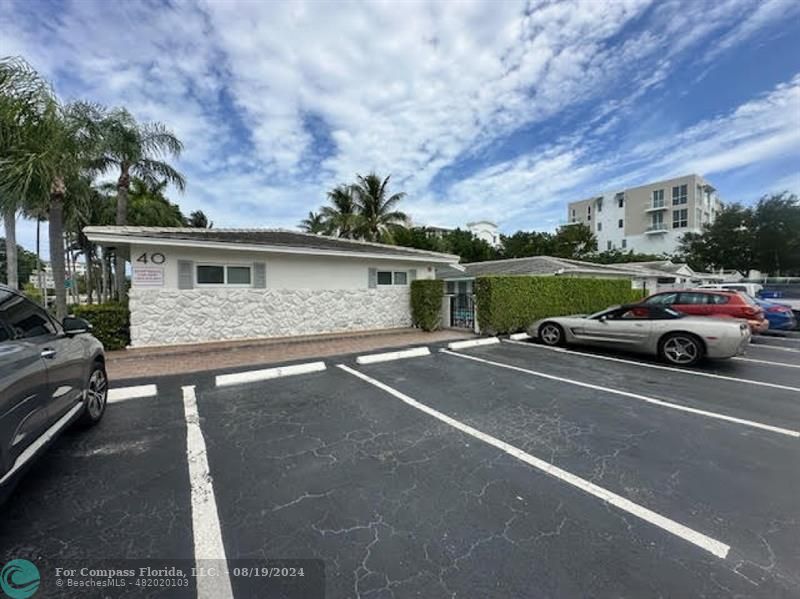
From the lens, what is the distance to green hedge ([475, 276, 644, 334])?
10.9m

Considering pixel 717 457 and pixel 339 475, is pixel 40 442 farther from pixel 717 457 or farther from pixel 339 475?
pixel 717 457

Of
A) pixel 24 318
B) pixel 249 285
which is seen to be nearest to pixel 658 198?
pixel 249 285

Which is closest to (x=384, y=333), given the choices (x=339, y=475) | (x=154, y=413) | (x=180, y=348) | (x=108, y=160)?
(x=180, y=348)

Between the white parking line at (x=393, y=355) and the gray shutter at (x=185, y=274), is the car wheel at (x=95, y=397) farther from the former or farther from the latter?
the gray shutter at (x=185, y=274)

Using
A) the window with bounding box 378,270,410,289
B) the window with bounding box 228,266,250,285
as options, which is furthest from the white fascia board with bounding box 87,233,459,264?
the window with bounding box 228,266,250,285

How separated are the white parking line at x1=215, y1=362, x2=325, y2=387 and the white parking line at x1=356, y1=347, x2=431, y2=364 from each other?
3.18 ft

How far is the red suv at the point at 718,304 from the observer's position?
377 inches

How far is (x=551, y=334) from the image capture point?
9531mm

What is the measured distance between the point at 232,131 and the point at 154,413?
36.2 feet

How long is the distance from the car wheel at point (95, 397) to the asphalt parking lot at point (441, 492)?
0.18 meters

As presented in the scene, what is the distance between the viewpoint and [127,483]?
2.90 meters

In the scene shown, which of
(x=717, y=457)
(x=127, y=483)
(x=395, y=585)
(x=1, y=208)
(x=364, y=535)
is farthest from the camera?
(x=1, y=208)

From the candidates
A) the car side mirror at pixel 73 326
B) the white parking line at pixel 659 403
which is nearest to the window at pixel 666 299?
the white parking line at pixel 659 403

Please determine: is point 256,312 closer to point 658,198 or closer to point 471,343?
point 471,343
